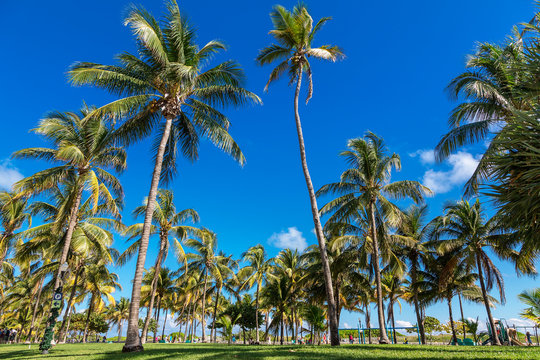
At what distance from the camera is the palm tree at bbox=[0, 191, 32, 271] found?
22.8 m

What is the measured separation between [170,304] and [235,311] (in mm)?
16972

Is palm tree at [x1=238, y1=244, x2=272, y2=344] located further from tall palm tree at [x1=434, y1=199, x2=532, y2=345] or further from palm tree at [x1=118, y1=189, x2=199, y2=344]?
tall palm tree at [x1=434, y1=199, x2=532, y2=345]

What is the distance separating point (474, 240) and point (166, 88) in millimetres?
24091

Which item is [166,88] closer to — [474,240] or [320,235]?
[320,235]

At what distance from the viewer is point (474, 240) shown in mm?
23047

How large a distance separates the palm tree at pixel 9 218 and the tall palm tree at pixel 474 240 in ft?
108

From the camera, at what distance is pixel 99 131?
17328 millimetres

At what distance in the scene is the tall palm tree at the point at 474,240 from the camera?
70.7 feet

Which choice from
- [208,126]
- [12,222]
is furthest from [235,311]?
[208,126]

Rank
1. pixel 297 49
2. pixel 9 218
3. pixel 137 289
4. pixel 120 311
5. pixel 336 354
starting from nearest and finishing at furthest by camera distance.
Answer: pixel 336 354 < pixel 137 289 < pixel 297 49 < pixel 9 218 < pixel 120 311

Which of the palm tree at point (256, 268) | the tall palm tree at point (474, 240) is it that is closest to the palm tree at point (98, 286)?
the palm tree at point (256, 268)

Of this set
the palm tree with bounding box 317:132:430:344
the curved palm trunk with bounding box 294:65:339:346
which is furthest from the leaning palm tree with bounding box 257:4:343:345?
the palm tree with bounding box 317:132:430:344

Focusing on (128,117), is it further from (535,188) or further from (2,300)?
(2,300)

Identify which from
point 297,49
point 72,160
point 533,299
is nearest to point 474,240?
point 533,299
